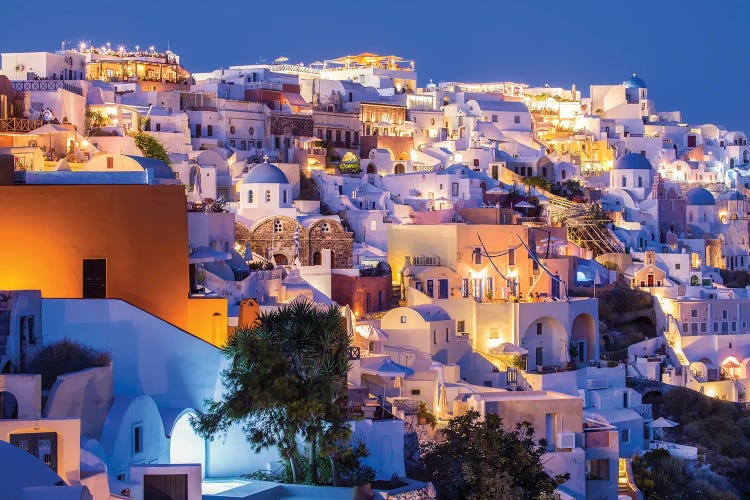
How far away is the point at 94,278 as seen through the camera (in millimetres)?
20141

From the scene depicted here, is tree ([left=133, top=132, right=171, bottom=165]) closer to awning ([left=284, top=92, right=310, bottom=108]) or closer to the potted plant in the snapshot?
awning ([left=284, top=92, right=310, bottom=108])

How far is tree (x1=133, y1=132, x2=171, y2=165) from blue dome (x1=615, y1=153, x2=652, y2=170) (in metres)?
23.5

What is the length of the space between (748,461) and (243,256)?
14.5 m

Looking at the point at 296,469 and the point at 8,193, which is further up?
the point at 8,193

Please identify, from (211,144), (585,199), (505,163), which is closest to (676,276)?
(585,199)

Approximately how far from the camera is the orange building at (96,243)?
1997cm

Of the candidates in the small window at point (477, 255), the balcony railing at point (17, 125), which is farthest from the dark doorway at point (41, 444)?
the small window at point (477, 255)

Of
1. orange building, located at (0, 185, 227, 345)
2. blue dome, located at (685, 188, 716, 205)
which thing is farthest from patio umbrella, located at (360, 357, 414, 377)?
blue dome, located at (685, 188, 716, 205)

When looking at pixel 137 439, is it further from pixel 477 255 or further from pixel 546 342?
pixel 477 255

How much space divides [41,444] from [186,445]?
453 centimetres

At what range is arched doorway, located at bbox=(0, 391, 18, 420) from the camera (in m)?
15.9

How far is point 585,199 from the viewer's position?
4978 centimetres

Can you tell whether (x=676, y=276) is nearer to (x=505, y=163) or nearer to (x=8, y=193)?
(x=505, y=163)

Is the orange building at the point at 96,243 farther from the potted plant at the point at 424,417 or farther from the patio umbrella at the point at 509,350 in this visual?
the patio umbrella at the point at 509,350
